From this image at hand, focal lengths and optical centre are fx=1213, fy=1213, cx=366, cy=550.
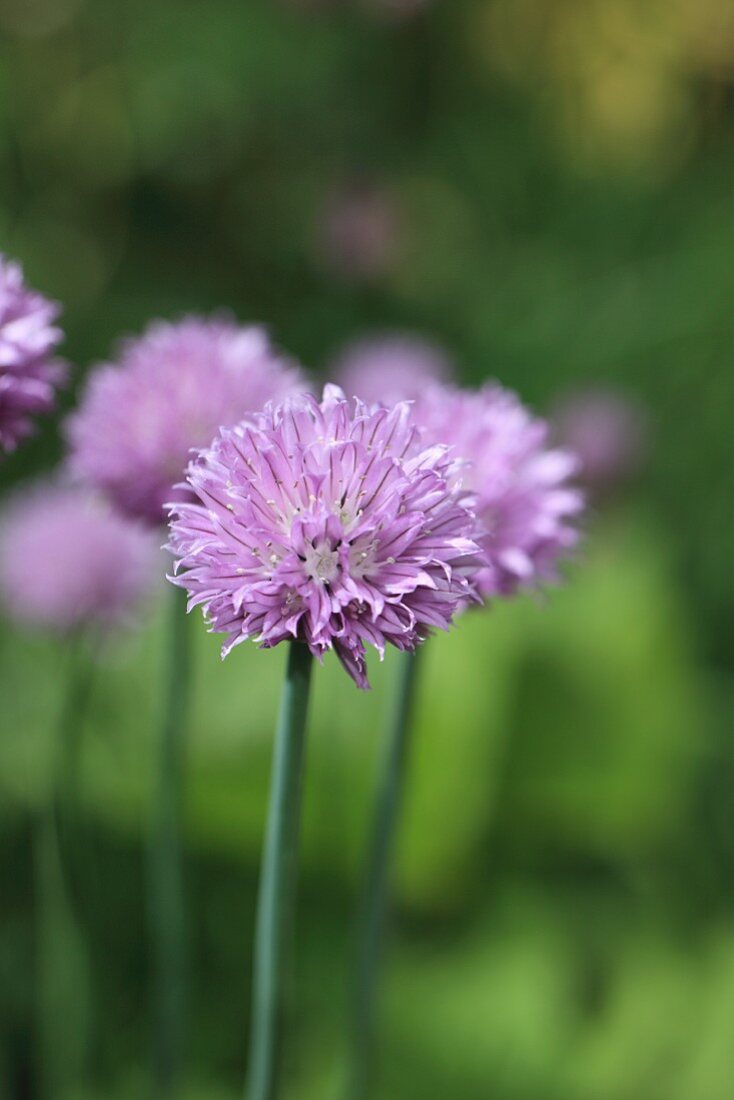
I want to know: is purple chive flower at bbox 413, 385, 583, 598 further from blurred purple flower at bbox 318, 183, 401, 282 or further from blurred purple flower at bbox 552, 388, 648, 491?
blurred purple flower at bbox 318, 183, 401, 282

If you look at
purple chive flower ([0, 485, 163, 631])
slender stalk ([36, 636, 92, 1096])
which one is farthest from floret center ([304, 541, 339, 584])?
purple chive flower ([0, 485, 163, 631])

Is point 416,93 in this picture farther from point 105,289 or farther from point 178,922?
point 178,922

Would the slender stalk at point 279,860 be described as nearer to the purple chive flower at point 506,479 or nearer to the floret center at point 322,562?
the floret center at point 322,562

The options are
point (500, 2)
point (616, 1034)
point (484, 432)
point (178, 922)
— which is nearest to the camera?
point (484, 432)

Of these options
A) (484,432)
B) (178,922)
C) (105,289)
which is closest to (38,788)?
(178,922)

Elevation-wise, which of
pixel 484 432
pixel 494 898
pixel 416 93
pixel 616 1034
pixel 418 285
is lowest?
pixel 616 1034

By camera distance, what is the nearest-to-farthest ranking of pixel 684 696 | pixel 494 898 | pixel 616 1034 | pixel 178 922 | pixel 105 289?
pixel 178 922 → pixel 616 1034 → pixel 494 898 → pixel 684 696 → pixel 105 289
